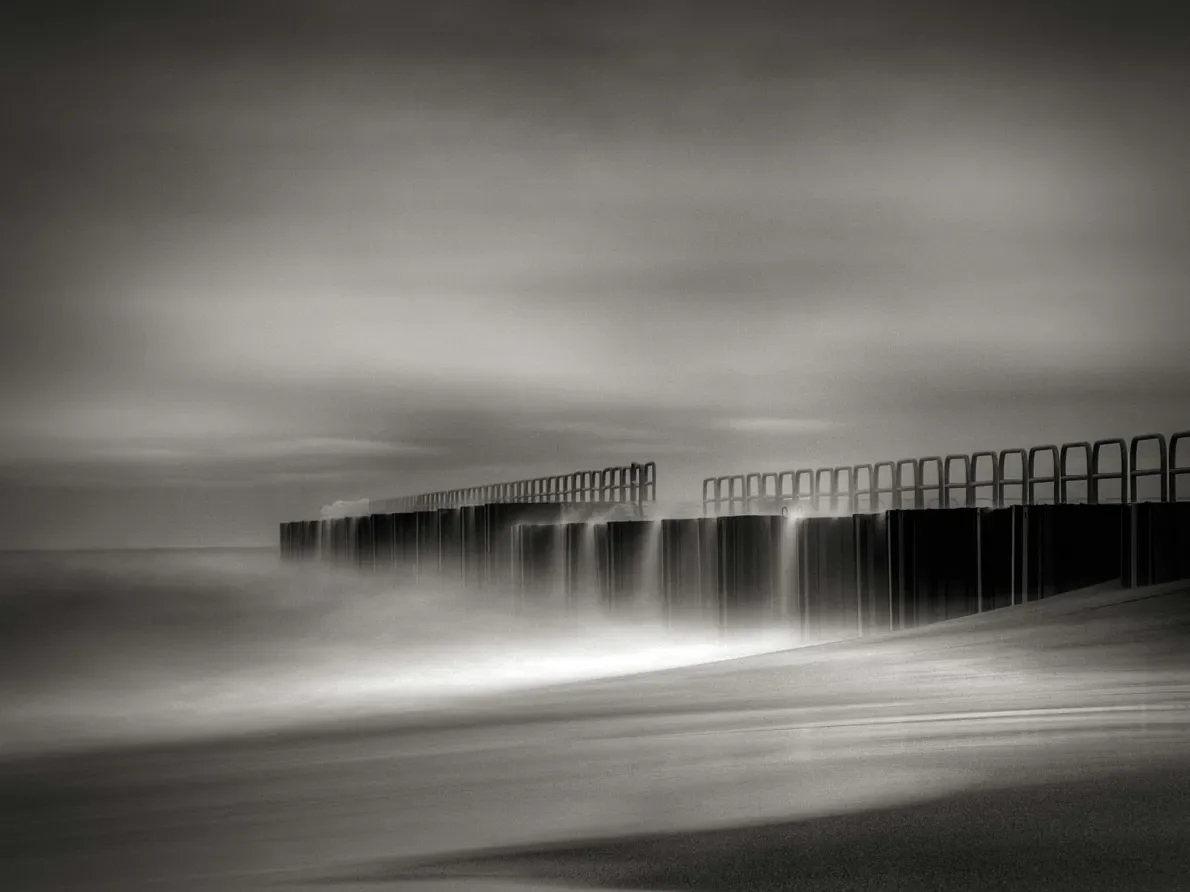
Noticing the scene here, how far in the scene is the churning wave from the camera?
649 inches

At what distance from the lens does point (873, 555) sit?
17484 mm

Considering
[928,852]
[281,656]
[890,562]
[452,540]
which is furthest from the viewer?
[452,540]

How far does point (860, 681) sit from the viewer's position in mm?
8914

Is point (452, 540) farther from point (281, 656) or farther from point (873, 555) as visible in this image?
point (873, 555)

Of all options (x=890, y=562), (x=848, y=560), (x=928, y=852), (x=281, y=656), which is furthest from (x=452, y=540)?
(x=928, y=852)

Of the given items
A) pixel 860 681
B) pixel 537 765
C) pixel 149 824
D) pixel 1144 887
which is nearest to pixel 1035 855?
pixel 1144 887

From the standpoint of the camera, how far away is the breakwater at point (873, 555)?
542 inches

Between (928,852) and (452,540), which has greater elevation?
(928,852)

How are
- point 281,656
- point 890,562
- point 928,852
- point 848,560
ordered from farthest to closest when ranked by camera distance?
point 281,656 → point 848,560 → point 890,562 → point 928,852

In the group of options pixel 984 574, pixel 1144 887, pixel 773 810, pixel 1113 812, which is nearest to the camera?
pixel 1144 887

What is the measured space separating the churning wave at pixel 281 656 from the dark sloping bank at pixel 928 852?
9.06 metres

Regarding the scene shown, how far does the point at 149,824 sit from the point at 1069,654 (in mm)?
5490

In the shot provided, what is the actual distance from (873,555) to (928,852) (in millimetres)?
13272

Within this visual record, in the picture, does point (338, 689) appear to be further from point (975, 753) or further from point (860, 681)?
point (975, 753)
